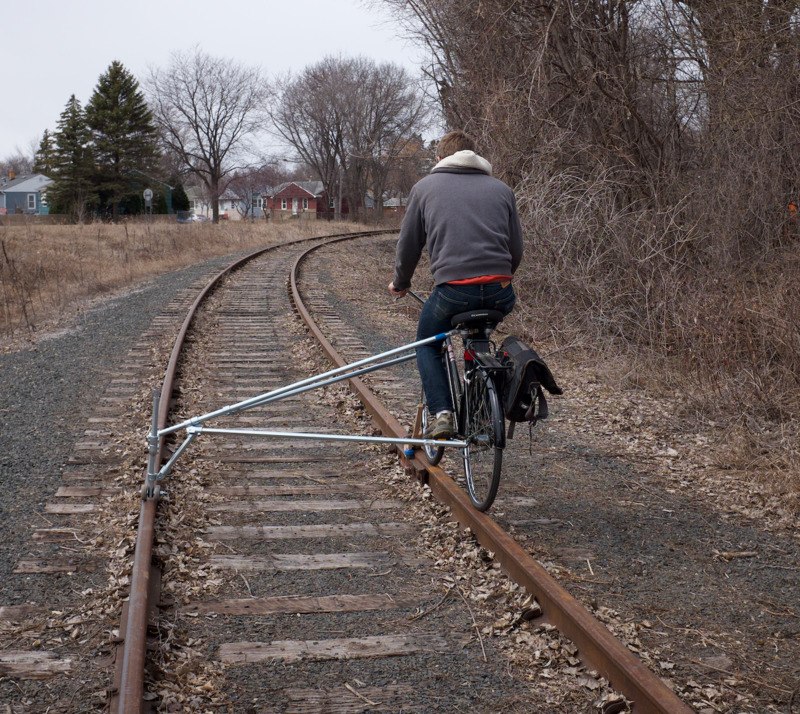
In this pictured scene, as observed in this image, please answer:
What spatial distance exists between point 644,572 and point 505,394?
118 cm

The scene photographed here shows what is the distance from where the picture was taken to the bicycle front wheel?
173 inches

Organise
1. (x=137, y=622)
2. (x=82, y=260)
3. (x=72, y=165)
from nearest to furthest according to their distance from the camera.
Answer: (x=137, y=622) < (x=82, y=260) < (x=72, y=165)

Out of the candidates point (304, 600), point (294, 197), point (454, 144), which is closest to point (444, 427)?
point (304, 600)

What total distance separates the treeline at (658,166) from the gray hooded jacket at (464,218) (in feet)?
11.4

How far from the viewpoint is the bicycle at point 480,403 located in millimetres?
4406

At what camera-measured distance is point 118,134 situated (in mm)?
58156

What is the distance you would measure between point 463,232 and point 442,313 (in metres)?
0.49

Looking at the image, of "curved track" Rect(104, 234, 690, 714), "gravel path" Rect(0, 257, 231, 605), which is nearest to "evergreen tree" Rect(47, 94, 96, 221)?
"gravel path" Rect(0, 257, 231, 605)

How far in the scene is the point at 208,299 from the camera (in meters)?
14.5

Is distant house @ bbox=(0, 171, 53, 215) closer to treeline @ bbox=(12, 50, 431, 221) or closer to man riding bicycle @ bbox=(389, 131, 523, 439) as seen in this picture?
treeline @ bbox=(12, 50, 431, 221)

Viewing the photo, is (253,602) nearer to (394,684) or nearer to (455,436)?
(394,684)

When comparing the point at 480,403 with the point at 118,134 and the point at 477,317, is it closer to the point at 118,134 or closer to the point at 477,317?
the point at 477,317

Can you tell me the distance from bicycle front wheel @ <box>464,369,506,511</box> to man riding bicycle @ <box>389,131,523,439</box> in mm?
183

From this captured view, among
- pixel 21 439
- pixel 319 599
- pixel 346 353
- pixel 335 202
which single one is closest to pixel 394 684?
pixel 319 599
